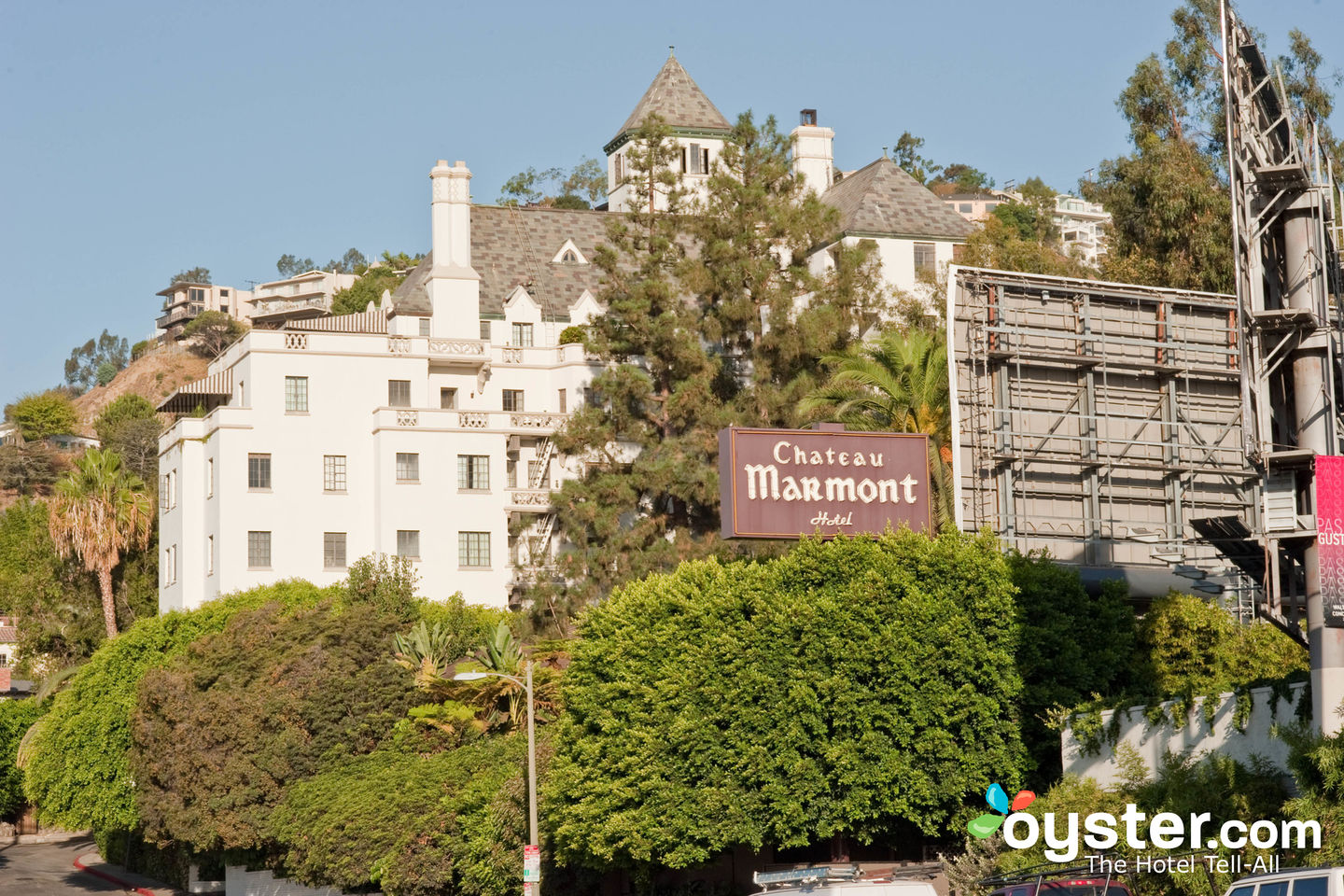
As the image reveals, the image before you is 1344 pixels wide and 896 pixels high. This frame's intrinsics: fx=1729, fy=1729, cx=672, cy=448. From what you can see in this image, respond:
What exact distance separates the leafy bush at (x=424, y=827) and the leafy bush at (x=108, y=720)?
662 inches

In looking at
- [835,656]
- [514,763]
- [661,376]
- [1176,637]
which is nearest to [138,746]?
[514,763]

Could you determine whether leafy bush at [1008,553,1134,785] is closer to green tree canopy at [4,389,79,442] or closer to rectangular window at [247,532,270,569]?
rectangular window at [247,532,270,569]

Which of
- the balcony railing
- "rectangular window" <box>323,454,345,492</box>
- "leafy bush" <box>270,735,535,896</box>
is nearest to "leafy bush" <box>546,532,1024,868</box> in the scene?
"leafy bush" <box>270,735,535,896</box>

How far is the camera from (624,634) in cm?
4094

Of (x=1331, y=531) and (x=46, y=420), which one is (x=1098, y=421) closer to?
(x=1331, y=531)

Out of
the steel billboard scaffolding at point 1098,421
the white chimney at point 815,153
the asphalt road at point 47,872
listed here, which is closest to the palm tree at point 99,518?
the asphalt road at point 47,872

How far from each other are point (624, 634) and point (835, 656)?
17.5 ft

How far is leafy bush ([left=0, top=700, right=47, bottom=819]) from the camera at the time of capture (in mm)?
89000

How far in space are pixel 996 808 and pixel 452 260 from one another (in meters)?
54.2

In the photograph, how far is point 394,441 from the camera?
250ft

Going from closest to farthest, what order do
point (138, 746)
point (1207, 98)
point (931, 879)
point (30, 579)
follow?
point (931, 879) → point (138, 746) → point (1207, 98) → point (30, 579)

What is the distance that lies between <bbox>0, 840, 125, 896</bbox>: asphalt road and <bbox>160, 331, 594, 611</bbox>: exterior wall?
12650 millimetres

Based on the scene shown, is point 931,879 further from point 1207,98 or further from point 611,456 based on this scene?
point 1207,98

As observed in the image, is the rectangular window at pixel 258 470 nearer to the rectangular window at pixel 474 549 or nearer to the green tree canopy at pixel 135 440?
the rectangular window at pixel 474 549
